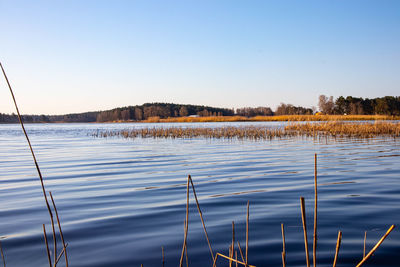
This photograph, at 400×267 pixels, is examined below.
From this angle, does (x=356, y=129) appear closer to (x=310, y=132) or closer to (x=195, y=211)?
(x=310, y=132)

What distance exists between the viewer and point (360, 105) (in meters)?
105

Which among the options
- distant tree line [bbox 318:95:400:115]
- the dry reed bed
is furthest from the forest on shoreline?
the dry reed bed

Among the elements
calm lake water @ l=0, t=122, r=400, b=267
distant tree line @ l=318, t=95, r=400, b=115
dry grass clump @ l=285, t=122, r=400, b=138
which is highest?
distant tree line @ l=318, t=95, r=400, b=115

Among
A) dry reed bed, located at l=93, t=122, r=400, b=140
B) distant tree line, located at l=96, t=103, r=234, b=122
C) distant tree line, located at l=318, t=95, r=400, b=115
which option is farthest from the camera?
distant tree line, located at l=96, t=103, r=234, b=122

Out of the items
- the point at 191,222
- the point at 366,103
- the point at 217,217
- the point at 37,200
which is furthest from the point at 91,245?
the point at 366,103

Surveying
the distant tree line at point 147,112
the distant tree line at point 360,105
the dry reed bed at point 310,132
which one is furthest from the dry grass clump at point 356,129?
the distant tree line at point 147,112

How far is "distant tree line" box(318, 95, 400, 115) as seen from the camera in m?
99.1

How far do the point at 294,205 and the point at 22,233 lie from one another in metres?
4.12

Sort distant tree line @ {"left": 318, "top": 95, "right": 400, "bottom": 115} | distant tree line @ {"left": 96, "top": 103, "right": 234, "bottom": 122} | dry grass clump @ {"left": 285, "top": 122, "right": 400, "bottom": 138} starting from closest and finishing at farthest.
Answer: dry grass clump @ {"left": 285, "top": 122, "right": 400, "bottom": 138} < distant tree line @ {"left": 318, "top": 95, "right": 400, "bottom": 115} < distant tree line @ {"left": 96, "top": 103, "right": 234, "bottom": 122}

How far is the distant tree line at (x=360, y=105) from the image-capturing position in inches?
3900

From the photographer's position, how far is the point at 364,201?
5.91m

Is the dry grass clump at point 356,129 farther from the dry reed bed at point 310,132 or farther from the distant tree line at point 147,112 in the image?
the distant tree line at point 147,112

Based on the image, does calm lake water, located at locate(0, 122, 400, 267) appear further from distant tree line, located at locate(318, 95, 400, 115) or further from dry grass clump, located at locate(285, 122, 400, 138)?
distant tree line, located at locate(318, 95, 400, 115)

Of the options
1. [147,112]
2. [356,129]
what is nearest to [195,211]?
[356,129]
